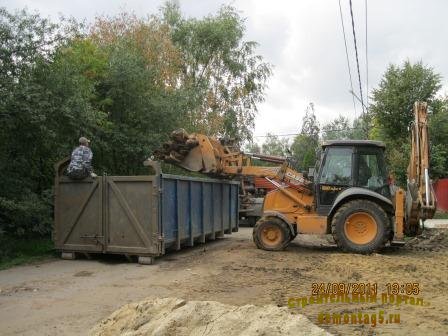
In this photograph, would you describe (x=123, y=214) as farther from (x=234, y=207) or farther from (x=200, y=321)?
(x=200, y=321)

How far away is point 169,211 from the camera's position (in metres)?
11.5

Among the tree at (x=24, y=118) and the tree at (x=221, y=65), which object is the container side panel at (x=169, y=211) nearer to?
the tree at (x=24, y=118)

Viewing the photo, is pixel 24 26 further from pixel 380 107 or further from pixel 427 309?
pixel 380 107

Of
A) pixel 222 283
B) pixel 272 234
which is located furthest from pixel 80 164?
pixel 272 234

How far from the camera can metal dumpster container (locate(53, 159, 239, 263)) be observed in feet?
36.0

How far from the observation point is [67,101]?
12.8 metres

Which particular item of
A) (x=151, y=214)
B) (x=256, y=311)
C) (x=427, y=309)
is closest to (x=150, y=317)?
(x=256, y=311)

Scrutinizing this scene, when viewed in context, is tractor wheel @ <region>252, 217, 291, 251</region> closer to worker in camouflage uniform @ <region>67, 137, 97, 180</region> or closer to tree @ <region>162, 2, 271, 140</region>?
worker in camouflage uniform @ <region>67, 137, 97, 180</region>

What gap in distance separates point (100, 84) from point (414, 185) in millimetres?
9698

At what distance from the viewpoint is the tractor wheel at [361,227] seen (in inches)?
465

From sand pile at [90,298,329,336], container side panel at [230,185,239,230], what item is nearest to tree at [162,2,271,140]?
container side panel at [230,185,239,230]

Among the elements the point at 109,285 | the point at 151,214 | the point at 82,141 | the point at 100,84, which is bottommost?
the point at 109,285

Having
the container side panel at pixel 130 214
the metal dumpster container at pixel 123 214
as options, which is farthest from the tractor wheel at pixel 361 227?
the container side panel at pixel 130 214

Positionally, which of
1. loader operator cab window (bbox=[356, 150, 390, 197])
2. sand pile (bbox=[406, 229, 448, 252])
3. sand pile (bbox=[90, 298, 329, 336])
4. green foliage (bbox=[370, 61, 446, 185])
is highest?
green foliage (bbox=[370, 61, 446, 185])
